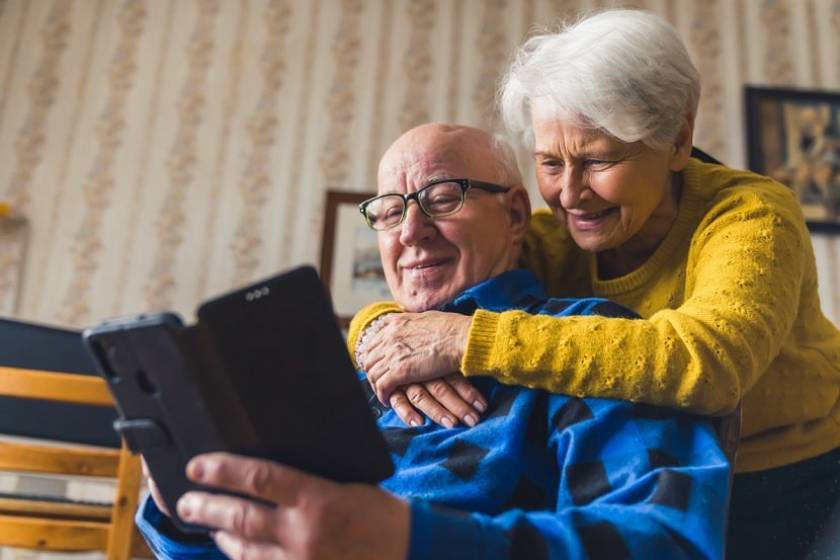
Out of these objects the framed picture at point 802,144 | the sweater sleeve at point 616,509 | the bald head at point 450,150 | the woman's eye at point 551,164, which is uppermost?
the framed picture at point 802,144

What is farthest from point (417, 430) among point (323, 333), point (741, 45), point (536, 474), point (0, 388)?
point (741, 45)

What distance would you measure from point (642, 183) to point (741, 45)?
8.24 ft

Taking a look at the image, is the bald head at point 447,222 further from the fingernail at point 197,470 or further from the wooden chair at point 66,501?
the wooden chair at point 66,501

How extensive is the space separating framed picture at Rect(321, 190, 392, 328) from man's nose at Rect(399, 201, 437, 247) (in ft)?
5.89

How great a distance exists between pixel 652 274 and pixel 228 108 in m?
2.47

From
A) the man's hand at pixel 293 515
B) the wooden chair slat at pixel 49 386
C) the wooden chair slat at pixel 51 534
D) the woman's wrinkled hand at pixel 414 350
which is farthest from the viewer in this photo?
the wooden chair slat at pixel 51 534

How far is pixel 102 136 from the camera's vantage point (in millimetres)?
3250

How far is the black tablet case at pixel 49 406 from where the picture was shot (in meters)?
2.22

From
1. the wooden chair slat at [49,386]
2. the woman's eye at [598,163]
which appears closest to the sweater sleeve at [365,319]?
the woman's eye at [598,163]

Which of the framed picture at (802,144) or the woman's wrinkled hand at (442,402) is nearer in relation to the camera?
the woman's wrinkled hand at (442,402)

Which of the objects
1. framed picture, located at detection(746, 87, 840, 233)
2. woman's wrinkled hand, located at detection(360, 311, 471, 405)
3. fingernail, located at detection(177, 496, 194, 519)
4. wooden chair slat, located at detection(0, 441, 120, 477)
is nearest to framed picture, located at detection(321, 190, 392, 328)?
wooden chair slat, located at detection(0, 441, 120, 477)

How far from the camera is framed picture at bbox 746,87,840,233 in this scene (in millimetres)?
3016

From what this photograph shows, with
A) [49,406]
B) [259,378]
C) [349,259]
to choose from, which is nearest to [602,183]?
[259,378]

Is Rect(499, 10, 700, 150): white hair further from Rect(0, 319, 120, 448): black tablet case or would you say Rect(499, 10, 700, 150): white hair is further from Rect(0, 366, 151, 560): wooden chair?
Rect(0, 319, 120, 448): black tablet case
